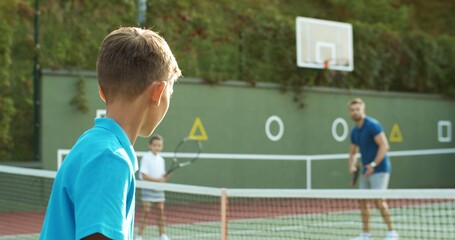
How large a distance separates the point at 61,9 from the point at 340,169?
617 centimetres

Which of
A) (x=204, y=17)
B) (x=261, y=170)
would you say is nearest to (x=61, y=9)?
(x=204, y=17)

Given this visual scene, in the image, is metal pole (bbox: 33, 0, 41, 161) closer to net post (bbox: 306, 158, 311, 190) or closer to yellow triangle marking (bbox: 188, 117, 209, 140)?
yellow triangle marking (bbox: 188, 117, 209, 140)

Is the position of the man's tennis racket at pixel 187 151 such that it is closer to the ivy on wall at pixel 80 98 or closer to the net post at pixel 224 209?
the ivy on wall at pixel 80 98

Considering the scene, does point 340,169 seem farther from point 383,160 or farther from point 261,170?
point 383,160

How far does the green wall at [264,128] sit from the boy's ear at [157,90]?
1018 cm

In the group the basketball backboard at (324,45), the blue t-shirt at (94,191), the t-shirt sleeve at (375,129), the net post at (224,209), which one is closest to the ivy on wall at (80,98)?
the basketball backboard at (324,45)

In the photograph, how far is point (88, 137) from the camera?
5.19 feet

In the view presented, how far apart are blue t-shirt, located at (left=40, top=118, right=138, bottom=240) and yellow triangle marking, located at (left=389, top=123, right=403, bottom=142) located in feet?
49.7

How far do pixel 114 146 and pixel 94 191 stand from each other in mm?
111

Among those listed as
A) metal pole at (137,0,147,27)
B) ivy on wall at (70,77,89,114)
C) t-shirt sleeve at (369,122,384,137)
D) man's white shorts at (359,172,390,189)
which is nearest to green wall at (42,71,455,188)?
→ ivy on wall at (70,77,89,114)

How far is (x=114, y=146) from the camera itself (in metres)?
1.56

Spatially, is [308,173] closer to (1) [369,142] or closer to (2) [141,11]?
(2) [141,11]

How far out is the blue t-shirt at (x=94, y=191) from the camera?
1.49 meters

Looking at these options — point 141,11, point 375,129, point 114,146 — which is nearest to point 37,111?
point 141,11
